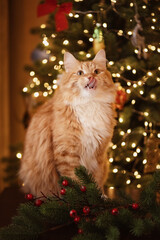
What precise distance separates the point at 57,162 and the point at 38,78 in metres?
0.78

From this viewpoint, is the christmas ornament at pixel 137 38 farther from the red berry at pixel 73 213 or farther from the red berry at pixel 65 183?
the red berry at pixel 73 213

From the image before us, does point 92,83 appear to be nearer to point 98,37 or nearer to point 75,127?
point 75,127

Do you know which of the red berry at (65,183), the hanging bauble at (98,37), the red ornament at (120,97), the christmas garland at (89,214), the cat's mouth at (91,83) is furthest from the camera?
the red ornament at (120,97)

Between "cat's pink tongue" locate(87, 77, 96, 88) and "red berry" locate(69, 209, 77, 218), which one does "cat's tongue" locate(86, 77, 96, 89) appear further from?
"red berry" locate(69, 209, 77, 218)

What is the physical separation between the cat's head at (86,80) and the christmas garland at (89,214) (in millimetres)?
507

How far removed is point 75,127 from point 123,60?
60cm

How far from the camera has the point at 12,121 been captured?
3.53 metres

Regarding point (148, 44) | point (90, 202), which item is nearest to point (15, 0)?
point (148, 44)

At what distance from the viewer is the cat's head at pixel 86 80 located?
5.04 feet

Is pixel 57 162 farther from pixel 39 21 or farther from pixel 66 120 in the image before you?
pixel 39 21

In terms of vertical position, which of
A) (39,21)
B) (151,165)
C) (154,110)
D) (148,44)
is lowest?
(151,165)

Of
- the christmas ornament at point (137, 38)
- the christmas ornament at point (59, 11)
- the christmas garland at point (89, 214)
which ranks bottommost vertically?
the christmas garland at point (89, 214)

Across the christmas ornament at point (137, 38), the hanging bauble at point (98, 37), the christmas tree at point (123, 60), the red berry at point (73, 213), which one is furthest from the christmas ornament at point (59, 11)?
the red berry at point (73, 213)

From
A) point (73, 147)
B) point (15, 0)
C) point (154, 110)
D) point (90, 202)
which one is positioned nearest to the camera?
point (90, 202)
